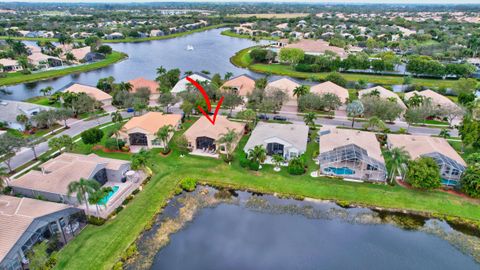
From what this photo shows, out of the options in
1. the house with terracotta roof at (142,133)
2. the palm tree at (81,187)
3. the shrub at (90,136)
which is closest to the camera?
the palm tree at (81,187)

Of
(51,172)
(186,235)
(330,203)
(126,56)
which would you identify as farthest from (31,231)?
(126,56)

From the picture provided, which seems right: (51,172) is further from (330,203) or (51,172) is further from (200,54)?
(200,54)

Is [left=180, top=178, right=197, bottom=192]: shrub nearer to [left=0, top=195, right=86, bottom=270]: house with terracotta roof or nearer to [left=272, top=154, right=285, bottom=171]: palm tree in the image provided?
[left=272, top=154, right=285, bottom=171]: palm tree

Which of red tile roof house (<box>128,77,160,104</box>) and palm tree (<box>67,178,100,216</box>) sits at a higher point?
palm tree (<box>67,178,100,216</box>)

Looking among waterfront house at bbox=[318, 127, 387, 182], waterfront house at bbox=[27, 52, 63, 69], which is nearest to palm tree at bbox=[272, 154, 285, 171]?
waterfront house at bbox=[318, 127, 387, 182]

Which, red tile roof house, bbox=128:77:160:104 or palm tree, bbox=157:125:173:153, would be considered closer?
palm tree, bbox=157:125:173:153

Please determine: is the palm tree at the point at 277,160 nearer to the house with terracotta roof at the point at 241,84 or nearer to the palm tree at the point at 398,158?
the palm tree at the point at 398,158

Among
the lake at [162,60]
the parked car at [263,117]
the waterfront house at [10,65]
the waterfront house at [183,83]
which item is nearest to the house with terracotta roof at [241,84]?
the waterfront house at [183,83]
